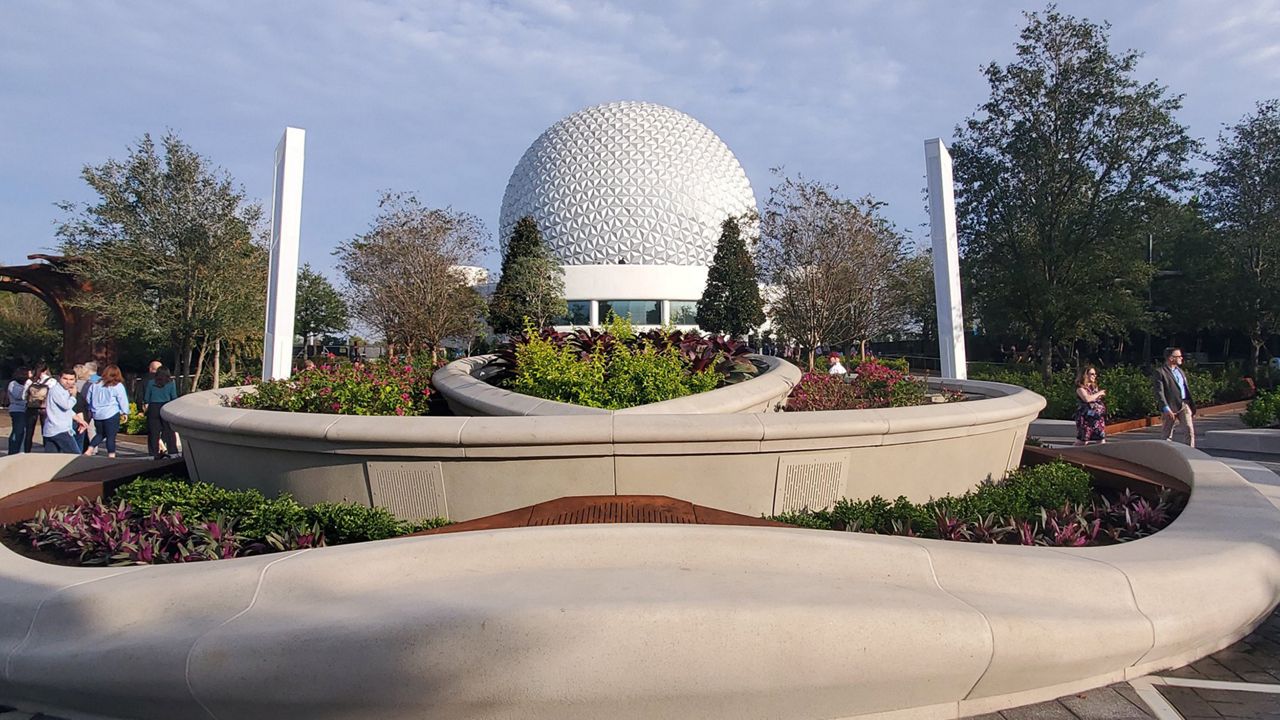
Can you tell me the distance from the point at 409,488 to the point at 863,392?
5991mm

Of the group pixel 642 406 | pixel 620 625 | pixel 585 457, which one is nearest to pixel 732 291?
pixel 642 406

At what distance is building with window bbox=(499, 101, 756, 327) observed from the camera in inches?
1781

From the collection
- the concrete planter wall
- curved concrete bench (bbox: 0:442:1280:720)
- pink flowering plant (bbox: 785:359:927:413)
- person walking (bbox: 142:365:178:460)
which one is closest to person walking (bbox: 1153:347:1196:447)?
pink flowering plant (bbox: 785:359:927:413)

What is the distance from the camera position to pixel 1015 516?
6.34m

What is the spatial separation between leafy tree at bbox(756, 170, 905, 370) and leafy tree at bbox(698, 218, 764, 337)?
34.3ft

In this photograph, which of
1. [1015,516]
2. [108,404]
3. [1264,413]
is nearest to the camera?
[1015,516]

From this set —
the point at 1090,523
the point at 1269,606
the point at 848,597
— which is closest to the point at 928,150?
the point at 1090,523

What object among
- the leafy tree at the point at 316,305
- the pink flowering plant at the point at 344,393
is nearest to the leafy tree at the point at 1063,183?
the pink flowering plant at the point at 344,393

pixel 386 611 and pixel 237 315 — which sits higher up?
pixel 237 315

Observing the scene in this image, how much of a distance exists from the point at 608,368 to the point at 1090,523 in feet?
16.6

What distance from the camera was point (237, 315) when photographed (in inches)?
866

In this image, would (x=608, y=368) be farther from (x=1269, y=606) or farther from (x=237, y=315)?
(x=237, y=315)

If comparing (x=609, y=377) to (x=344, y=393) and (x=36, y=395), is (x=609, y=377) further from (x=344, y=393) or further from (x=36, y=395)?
(x=36, y=395)

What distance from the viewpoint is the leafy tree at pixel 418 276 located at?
27.8m
